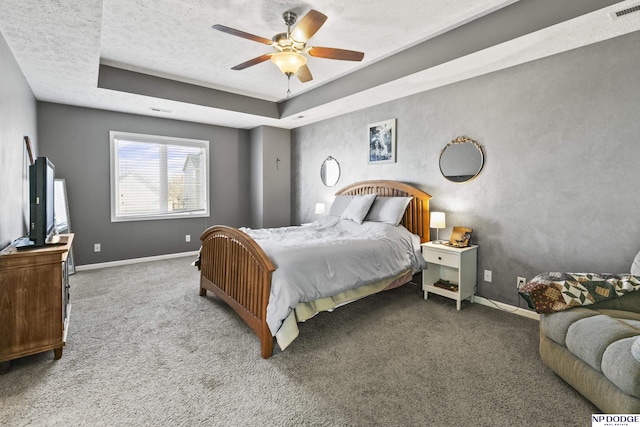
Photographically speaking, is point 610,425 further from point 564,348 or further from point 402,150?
point 402,150

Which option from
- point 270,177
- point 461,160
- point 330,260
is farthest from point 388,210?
point 270,177

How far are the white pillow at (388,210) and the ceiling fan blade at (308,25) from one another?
218cm

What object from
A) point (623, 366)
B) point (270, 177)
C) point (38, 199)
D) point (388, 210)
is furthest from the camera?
point (270, 177)

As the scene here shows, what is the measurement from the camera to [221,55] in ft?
11.5

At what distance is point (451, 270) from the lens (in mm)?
3709

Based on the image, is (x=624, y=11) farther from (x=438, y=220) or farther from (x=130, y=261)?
(x=130, y=261)

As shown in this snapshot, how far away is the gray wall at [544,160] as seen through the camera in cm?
250

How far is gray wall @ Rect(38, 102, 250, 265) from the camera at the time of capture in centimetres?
449

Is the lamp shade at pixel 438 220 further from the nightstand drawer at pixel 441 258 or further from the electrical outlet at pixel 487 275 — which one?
the electrical outlet at pixel 487 275

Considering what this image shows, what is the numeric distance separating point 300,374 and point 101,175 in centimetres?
459

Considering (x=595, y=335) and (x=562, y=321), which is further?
(x=562, y=321)

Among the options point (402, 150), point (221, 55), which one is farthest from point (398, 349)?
point (221, 55)

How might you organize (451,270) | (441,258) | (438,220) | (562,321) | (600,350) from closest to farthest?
1. (600,350)
2. (562,321)
3. (441,258)
4. (438,220)
5. (451,270)

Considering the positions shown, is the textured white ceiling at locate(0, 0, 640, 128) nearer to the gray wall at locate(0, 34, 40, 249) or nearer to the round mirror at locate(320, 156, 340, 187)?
the gray wall at locate(0, 34, 40, 249)
